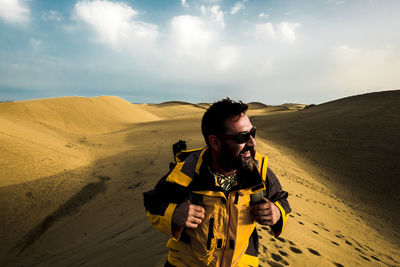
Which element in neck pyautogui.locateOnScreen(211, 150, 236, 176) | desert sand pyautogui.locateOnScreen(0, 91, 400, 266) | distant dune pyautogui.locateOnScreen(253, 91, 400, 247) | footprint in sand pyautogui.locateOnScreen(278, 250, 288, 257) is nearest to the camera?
neck pyautogui.locateOnScreen(211, 150, 236, 176)

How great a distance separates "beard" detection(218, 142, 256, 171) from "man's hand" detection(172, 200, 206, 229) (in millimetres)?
371

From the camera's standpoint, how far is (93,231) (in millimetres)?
4906

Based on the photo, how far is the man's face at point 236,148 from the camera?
1.45 meters

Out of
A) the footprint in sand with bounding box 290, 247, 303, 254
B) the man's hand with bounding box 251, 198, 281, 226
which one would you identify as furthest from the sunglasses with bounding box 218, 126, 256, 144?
the footprint in sand with bounding box 290, 247, 303, 254

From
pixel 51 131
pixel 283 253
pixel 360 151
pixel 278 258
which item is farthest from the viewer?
pixel 51 131

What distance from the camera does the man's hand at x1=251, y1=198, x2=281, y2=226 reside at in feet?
4.65

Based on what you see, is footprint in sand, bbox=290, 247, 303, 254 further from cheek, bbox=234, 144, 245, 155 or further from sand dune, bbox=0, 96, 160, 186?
sand dune, bbox=0, 96, 160, 186

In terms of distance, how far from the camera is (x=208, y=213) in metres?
1.40

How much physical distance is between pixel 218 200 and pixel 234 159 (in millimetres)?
315

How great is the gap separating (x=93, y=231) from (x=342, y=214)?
22.6 feet

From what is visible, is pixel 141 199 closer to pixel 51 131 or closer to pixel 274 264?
pixel 274 264

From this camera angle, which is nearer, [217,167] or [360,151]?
[217,167]

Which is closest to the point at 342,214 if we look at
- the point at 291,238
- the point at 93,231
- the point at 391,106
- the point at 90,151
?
the point at 291,238

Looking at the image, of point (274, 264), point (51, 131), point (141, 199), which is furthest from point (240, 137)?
point (51, 131)
